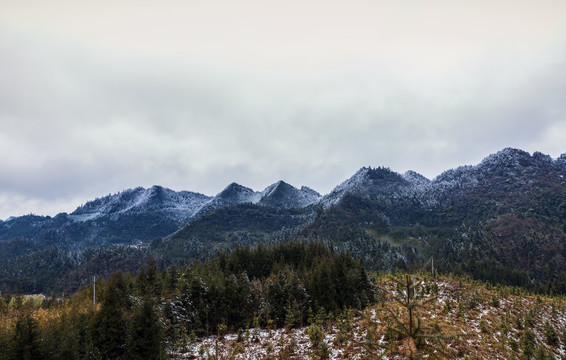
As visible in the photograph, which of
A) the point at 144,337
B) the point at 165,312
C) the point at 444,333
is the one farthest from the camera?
the point at 165,312

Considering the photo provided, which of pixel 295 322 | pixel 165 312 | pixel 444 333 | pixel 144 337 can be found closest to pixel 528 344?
pixel 444 333

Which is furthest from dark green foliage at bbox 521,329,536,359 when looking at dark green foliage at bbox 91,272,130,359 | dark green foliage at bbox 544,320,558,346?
dark green foliage at bbox 91,272,130,359

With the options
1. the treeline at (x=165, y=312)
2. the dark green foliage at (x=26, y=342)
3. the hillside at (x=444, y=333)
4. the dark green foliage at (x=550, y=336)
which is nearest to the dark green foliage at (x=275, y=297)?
the treeline at (x=165, y=312)

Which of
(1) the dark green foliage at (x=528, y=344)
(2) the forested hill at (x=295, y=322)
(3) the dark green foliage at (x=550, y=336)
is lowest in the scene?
(3) the dark green foliage at (x=550, y=336)

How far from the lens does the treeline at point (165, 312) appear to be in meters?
24.1

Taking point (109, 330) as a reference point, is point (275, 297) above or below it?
below

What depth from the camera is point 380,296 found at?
37.0 metres

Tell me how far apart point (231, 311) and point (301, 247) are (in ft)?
108

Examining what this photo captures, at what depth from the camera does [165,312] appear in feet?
107

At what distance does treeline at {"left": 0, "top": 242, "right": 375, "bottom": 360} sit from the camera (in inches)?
949

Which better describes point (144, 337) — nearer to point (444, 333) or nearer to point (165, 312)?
point (165, 312)

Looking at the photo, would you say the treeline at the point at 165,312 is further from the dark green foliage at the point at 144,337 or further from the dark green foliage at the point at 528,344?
the dark green foliage at the point at 528,344

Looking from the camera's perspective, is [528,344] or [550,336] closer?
[528,344]

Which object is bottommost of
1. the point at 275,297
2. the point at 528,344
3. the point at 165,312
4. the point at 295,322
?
the point at 295,322
